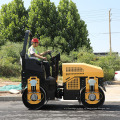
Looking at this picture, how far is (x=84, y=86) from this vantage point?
275 inches

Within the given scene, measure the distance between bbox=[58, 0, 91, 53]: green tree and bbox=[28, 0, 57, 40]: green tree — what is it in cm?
94

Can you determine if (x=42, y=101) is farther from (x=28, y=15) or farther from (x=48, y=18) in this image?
(x=28, y=15)

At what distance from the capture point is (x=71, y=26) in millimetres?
29578

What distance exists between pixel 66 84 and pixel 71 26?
76.2ft

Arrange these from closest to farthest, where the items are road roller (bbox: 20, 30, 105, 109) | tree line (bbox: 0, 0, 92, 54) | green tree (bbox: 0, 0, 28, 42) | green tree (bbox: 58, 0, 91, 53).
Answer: road roller (bbox: 20, 30, 105, 109) → tree line (bbox: 0, 0, 92, 54) → green tree (bbox: 58, 0, 91, 53) → green tree (bbox: 0, 0, 28, 42)

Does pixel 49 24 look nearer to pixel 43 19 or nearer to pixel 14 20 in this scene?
pixel 43 19

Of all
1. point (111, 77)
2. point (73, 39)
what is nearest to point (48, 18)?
point (73, 39)

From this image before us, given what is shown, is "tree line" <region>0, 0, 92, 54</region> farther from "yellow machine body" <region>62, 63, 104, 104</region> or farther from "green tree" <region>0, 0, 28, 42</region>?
"yellow machine body" <region>62, 63, 104, 104</region>

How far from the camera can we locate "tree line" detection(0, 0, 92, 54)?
29.2 m

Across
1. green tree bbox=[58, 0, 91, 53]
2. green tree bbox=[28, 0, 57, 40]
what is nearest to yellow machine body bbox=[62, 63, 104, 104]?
green tree bbox=[58, 0, 91, 53]

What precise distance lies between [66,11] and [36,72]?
985 inches

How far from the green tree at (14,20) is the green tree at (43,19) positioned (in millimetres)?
1592

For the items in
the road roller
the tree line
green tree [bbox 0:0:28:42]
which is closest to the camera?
the road roller

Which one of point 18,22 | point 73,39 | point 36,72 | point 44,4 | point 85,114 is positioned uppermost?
point 44,4
